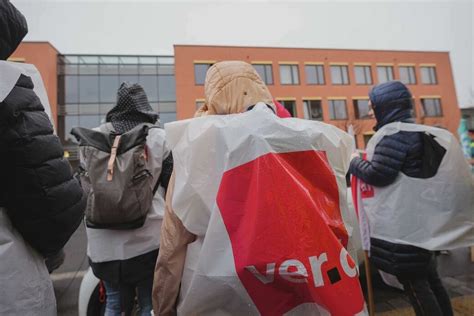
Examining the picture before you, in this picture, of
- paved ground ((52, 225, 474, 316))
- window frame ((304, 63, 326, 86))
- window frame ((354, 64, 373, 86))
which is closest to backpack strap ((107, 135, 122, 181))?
paved ground ((52, 225, 474, 316))

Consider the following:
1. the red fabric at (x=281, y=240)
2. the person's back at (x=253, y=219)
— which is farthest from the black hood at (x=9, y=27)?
the red fabric at (x=281, y=240)

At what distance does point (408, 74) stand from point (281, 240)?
33.7m

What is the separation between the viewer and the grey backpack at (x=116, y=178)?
4.87ft

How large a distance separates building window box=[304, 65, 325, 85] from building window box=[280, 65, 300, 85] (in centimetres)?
99

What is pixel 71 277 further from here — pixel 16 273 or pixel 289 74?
pixel 289 74

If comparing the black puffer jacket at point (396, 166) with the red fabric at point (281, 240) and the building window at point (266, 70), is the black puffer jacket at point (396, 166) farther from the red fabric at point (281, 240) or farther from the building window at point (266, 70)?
the building window at point (266, 70)

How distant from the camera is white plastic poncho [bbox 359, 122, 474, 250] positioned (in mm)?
1804

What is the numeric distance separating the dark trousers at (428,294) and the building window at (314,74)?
26390 mm

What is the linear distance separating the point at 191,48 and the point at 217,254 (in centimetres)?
2578

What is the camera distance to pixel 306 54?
89.0 feet

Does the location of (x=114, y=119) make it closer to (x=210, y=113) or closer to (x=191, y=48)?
(x=210, y=113)

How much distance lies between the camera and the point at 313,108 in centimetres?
2628

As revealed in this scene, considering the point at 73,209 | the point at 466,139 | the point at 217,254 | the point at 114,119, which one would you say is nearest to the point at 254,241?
the point at 217,254

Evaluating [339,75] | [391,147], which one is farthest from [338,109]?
[391,147]
